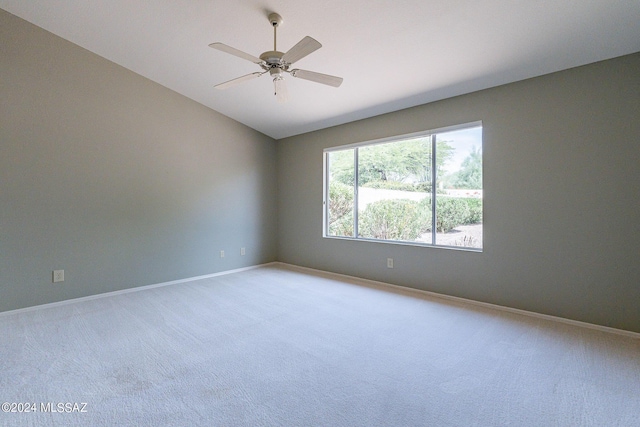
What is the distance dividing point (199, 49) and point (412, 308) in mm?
3743

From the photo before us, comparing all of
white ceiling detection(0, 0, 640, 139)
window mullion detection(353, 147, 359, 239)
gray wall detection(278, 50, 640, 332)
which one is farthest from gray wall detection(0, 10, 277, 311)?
gray wall detection(278, 50, 640, 332)

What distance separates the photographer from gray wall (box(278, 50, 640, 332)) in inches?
103

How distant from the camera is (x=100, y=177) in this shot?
3.65 m

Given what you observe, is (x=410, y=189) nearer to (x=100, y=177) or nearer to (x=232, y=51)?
(x=232, y=51)

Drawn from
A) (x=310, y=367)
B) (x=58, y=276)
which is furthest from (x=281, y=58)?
(x=58, y=276)

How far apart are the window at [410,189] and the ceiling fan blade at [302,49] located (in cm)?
230

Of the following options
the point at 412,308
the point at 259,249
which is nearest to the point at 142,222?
the point at 259,249

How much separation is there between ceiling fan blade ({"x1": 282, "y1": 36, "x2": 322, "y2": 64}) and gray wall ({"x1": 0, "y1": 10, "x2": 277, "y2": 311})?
2856 mm

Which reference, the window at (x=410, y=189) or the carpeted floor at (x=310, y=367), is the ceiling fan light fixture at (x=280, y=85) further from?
the carpeted floor at (x=310, y=367)

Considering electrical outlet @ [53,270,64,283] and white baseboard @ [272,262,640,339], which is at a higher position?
electrical outlet @ [53,270,64,283]

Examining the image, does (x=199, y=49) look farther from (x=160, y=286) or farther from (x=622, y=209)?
(x=622, y=209)

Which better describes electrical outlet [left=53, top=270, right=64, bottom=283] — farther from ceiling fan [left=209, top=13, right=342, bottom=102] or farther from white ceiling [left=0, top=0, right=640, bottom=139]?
ceiling fan [left=209, top=13, right=342, bottom=102]

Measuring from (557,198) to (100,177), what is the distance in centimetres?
524

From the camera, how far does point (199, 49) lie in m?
3.20
